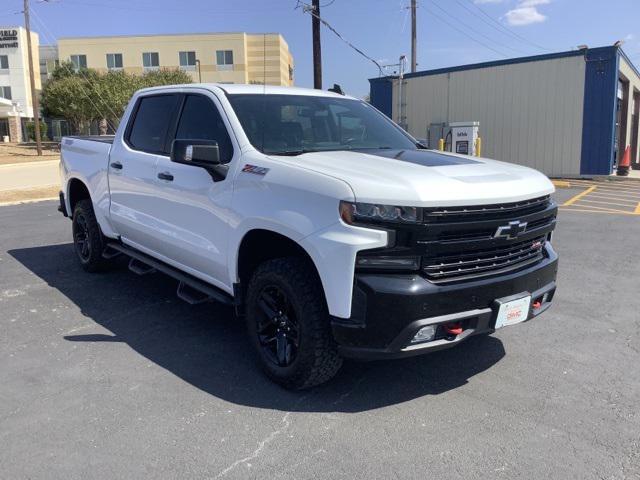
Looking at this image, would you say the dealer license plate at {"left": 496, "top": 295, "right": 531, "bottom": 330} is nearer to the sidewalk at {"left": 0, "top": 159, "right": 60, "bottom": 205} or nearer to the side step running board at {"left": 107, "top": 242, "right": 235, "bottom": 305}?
the side step running board at {"left": 107, "top": 242, "right": 235, "bottom": 305}

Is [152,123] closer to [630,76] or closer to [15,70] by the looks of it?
[630,76]

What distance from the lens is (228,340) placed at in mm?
4648

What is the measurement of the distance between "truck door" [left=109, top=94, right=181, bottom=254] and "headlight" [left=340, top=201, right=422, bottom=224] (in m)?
2.32

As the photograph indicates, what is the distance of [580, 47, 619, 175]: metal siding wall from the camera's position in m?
19.6

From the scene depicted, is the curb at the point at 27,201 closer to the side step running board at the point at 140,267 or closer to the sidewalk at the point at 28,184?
the sidewalk at the point at 28,184

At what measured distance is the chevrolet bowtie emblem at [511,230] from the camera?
336 cm

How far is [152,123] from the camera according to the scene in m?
5.24

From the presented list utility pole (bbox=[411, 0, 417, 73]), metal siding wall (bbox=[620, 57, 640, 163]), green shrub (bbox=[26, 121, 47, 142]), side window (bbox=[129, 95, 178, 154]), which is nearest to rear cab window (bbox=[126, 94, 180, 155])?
side window (bbox=[129, 95, 178, 154])

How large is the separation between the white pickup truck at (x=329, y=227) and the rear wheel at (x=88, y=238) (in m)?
1.49

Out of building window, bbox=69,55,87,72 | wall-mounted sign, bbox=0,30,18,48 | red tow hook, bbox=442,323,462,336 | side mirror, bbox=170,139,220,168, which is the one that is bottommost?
red tow hook, bbox=442,323,462,336

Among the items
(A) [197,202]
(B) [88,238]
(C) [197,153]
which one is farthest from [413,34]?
(C) [197,153]

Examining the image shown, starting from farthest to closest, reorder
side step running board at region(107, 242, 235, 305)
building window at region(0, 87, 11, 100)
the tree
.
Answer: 1. building window at region(0, 87, 11, 100)
2. the tree
3. side step running board at region(107, 242, 235, 305)

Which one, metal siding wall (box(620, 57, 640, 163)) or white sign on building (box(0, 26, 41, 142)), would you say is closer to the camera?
metal siding wall (box(620, 57, 640, 163))

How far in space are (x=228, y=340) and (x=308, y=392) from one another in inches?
45.1
